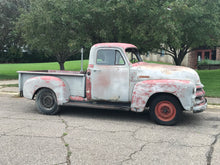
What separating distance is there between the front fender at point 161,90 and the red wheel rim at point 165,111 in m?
0.31

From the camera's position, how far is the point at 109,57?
6.92 m

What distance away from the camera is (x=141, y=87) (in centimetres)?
639

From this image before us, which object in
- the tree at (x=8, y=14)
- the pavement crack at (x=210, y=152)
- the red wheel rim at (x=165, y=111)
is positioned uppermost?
the tree at (x=8, y=14)

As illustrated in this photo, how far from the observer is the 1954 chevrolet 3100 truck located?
6266mm

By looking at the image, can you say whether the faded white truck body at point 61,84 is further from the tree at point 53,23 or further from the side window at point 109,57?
the tree at point 53,23

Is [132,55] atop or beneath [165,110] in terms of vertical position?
atop

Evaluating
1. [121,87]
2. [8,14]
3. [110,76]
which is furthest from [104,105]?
[8,14]

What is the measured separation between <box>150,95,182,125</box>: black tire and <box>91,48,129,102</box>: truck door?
0.79 m

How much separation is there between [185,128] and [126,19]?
19.7 feet

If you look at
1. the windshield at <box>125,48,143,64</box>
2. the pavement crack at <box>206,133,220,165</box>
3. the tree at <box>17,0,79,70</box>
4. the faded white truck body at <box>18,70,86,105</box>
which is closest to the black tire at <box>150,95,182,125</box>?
the pavement crack at <box>206,133,220,165</box>

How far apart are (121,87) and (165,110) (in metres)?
1.27

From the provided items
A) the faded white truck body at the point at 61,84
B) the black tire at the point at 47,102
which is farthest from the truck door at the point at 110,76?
the black tire at the point at 47,102

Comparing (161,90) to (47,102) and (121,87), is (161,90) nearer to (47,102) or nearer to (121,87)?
(121,87)

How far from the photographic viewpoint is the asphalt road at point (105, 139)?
4332mm
